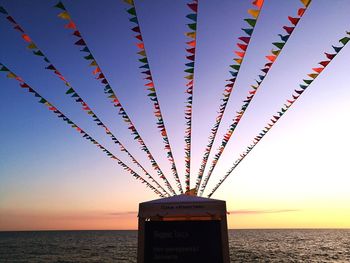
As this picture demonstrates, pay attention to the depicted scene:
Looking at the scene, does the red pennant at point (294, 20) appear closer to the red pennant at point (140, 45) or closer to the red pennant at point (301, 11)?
the red pennant at point (301, 11)

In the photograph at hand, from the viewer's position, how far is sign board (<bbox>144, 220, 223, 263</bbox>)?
16.7 ft

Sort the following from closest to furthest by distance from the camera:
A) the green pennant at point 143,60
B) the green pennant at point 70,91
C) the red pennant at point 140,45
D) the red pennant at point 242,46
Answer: the red pennant at point 242,46
the red pennant at point 140,45
the green pennant at point 143,60
the green pennant at point 70,91

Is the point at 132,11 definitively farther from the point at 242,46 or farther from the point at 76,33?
the point at 242,46

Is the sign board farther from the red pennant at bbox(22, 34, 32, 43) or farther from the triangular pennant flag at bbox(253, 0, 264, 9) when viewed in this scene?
the red pennant at bbox(22, 34, 32, 43)

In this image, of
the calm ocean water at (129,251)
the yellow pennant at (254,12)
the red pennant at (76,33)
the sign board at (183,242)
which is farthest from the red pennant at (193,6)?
the calm ocean water at (129,251)

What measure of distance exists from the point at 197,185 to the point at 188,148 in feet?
18.3

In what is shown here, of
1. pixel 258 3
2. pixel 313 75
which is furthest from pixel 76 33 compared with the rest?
pixel 313 75

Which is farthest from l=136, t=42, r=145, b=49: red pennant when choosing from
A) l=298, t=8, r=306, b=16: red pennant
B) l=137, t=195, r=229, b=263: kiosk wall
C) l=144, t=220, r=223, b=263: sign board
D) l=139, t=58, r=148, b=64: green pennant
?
l=144, t=220, r=223, b=263: sign board

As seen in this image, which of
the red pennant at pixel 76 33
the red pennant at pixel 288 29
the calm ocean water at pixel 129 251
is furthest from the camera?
the calm ocean water at pixel 129 251

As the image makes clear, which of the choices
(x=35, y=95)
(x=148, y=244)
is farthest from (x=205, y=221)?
(x=35, y=95)

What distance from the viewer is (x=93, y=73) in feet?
23.6

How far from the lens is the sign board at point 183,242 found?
16.7ft

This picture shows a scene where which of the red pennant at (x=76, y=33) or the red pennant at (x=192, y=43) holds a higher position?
the red pennant at (x=76, y=33)

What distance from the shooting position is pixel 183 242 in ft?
17.0
